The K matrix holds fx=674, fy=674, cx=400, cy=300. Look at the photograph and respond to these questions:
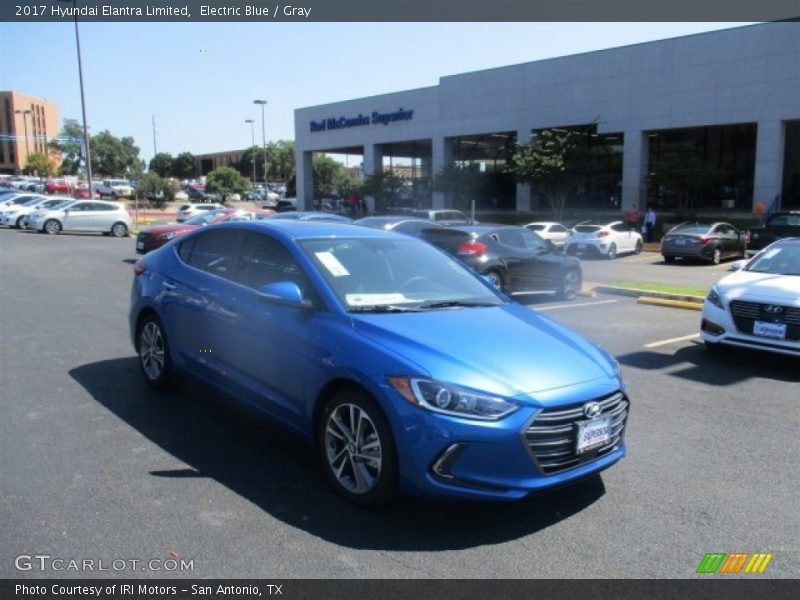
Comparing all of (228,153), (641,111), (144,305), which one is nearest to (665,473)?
(144,305)

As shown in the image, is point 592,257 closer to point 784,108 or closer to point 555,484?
point 784,108

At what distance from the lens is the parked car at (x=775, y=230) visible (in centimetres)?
2216

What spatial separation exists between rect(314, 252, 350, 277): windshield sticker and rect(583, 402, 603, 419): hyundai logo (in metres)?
1.82

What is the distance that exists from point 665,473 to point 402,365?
2.12 metres

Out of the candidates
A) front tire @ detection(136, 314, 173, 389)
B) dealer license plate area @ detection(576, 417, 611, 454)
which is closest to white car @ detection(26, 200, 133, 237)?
front tire @ detection(136, 314, 173, 389)

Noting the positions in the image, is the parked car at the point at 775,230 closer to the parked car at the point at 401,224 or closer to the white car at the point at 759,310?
the parked car at the point at 401,224

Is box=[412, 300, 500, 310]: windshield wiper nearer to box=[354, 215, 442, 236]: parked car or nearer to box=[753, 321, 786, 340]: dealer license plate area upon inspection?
box=[753, 321, 786, 340]: dealer license plate area

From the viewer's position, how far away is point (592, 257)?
2405 cm

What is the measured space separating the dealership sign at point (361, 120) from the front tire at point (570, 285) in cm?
3104

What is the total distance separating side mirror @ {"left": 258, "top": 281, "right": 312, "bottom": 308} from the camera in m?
4.29

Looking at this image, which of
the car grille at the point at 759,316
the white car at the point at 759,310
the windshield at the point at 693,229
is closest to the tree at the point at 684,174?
the windshield at the point at 693,229

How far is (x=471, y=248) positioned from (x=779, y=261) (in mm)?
5054

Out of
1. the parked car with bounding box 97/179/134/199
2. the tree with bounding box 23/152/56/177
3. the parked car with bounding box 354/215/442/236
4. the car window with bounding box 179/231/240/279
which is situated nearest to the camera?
the car window with bounding box 179/231/240/279

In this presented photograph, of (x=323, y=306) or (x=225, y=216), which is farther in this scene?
(x=225, y=216)
